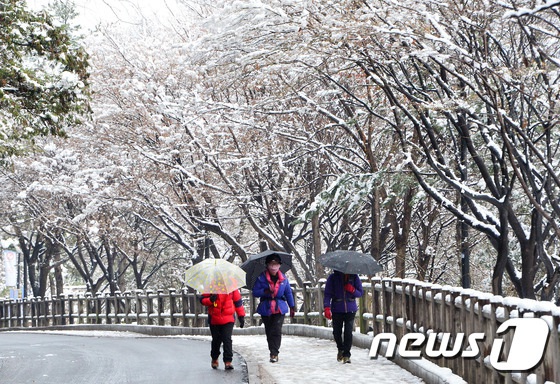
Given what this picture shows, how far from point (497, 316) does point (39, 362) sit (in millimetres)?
9462

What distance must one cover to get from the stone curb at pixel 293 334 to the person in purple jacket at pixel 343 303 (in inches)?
31.0

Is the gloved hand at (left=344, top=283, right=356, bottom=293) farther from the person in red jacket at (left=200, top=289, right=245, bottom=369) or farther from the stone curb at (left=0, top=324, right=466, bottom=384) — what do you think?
the person in red jacket at (left=200, top=289, right=245, bottom=369)

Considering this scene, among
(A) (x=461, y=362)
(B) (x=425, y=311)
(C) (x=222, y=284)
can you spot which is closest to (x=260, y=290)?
(C) (x=222, y=284)

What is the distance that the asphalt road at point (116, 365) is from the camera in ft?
39.7

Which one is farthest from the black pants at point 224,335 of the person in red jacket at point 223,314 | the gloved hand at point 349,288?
the gloved hand at point 349,288

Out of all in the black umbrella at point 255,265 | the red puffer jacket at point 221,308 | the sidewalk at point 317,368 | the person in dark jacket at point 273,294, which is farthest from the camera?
the black umbrella at point 255,265

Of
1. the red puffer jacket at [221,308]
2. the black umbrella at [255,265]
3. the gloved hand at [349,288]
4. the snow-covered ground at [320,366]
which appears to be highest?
the black umbrella at [255,265]

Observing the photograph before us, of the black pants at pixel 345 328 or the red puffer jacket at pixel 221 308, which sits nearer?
the red puffer jacket at pixel 221 308

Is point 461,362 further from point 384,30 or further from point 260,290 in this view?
point 384,30

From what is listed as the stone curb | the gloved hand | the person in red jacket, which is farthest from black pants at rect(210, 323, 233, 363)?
the gloved hand

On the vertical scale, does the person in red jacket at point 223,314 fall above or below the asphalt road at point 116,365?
above

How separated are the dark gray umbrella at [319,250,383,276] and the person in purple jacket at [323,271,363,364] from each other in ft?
0.86

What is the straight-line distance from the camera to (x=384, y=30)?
42.6 ft

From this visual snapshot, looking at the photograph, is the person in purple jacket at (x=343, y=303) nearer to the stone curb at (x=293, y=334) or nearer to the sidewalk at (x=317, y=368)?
the sidewalk at (x=317, y=368)
